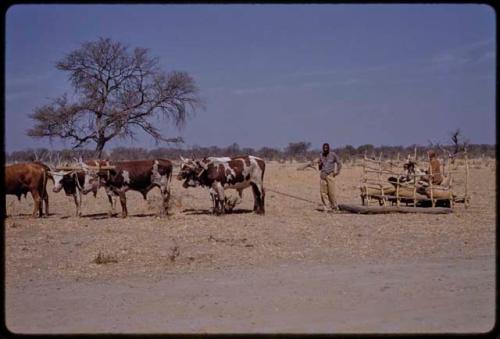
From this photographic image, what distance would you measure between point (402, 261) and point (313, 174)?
2752 centimetres

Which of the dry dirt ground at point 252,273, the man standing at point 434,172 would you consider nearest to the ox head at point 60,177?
the dry dirt ground at point 252,273

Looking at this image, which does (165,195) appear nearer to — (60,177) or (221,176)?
(221,176)

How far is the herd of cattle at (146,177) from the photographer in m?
17.1

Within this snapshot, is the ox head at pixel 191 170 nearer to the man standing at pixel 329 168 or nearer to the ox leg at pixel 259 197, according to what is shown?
the ox leg at pixel 259 197

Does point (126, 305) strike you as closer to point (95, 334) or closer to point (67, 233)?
point (95, 334)

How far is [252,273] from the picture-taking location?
9.81 meters

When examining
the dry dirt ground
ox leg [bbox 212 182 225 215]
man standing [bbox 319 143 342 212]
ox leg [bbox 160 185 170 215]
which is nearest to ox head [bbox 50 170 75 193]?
the dry dirt ground

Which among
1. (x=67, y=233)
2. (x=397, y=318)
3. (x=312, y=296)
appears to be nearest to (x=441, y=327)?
(x=397, y=318)

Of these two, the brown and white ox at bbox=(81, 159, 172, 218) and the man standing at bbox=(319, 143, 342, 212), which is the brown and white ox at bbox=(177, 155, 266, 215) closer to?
the brown and white ox at bbox=(81, 159, 172, 218)

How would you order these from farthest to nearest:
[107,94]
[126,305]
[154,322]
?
[107,94] → [126,305] → [154,322]

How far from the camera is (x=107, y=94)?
27062mm

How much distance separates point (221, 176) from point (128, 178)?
2445 mm

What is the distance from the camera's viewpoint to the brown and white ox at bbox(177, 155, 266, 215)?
17.1 meters

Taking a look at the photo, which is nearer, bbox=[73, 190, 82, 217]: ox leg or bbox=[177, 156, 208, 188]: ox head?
bbox=[177, 156, 208, 188]: ox head
